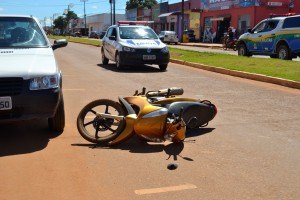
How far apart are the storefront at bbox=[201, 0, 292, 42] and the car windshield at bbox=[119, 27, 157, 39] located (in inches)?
954

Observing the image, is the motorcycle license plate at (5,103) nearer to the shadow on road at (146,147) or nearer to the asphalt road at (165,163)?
the asphalt road at (165,163)

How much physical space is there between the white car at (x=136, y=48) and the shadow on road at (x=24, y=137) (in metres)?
8.17

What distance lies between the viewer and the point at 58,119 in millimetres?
5848

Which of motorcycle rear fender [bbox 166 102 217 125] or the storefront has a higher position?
the storefront

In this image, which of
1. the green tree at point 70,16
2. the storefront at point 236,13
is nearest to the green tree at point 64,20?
the green tree at point 70,16

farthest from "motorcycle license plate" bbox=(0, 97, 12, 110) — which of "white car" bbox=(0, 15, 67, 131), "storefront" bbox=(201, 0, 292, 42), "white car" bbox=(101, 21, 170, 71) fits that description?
"storefront" bbox=(201, 0, 292, 42)

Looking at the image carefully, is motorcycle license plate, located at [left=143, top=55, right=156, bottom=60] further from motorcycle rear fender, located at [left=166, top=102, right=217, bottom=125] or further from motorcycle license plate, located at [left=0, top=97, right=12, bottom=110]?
motorcycle license plate, located at [left=0, top=97, right=12, bottom=110]

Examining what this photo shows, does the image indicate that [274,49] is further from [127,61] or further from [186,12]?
[186,12]

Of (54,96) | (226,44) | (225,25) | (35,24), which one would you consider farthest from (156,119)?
(225,25)

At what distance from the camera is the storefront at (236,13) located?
3962 centimetres

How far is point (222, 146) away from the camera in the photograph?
5.39 m

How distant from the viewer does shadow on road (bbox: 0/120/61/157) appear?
519 cm

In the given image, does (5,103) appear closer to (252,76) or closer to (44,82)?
(44,82)

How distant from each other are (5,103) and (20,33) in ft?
6.70
